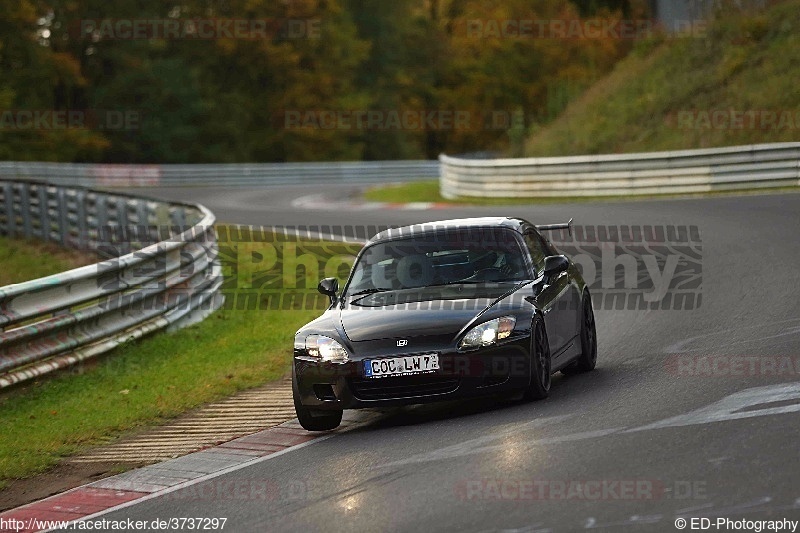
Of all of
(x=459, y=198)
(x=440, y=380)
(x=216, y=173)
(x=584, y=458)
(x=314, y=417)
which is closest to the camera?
(x=584, y=458)

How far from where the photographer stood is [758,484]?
6.41 meters

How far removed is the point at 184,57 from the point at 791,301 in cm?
7134

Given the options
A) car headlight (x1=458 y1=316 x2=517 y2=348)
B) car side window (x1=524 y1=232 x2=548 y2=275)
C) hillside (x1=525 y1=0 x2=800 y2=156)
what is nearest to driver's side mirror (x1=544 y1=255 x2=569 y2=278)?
car side window (x1=524 y1=232 x2=548 y2=275)

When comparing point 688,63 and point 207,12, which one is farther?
point 207,12

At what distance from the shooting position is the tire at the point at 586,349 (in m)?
10.9

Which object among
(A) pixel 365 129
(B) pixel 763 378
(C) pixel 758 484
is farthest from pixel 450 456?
(A) pixel 365 129

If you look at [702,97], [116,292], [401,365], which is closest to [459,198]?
[702,97]

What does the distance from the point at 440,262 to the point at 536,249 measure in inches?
40.0

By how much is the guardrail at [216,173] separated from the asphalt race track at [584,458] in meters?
42.0

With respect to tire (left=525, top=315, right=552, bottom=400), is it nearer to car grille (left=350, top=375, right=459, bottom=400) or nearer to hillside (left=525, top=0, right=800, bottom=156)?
car grille (left=350, top=375, right=459, bottom=400)

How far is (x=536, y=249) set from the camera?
11.1 metres

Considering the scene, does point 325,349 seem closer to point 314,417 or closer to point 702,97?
point 314,417

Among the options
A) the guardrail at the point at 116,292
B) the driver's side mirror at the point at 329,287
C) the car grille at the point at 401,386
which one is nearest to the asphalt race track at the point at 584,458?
the car grille at the point at 401,386

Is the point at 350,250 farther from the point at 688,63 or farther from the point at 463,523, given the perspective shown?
the point at 688,63
